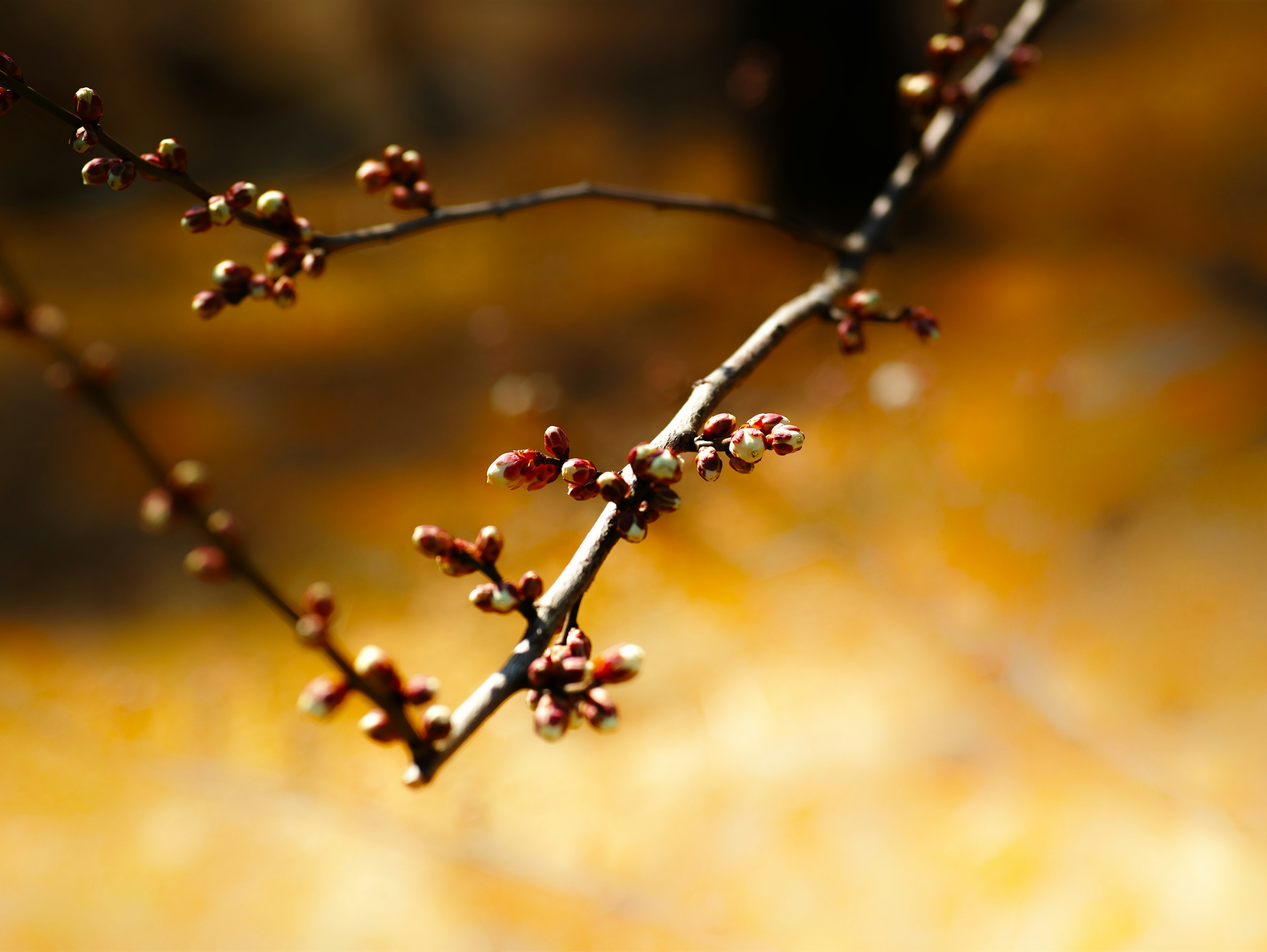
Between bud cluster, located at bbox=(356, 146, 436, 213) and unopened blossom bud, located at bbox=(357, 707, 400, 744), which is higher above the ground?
bud cluster, located at bbox=(356, 146, 436, 213)

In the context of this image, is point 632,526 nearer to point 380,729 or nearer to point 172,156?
point 380,729

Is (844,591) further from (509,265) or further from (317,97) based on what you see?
(317,97)

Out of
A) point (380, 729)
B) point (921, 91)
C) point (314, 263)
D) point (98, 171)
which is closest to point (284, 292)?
point (314, 263)

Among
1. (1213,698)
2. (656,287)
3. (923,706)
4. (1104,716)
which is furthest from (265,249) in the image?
(1213,698)

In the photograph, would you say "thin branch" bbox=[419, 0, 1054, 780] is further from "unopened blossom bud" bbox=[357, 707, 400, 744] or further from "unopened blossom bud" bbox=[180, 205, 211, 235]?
"unopened blossom bud" bbox=[180, 205, 211, 235]

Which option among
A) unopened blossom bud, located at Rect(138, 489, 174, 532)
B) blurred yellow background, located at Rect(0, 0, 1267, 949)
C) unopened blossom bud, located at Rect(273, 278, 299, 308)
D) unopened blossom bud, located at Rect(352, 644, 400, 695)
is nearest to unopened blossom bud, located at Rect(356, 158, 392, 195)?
unopened blossom bud, located at Rect(273, 278, 299, 308)

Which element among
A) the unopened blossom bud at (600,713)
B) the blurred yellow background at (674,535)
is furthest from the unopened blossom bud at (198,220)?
the blurred yellow background at (674,535)

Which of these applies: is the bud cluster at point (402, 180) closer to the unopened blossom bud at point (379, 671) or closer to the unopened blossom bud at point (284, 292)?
the unopened blossom bud at point (284, 292)
